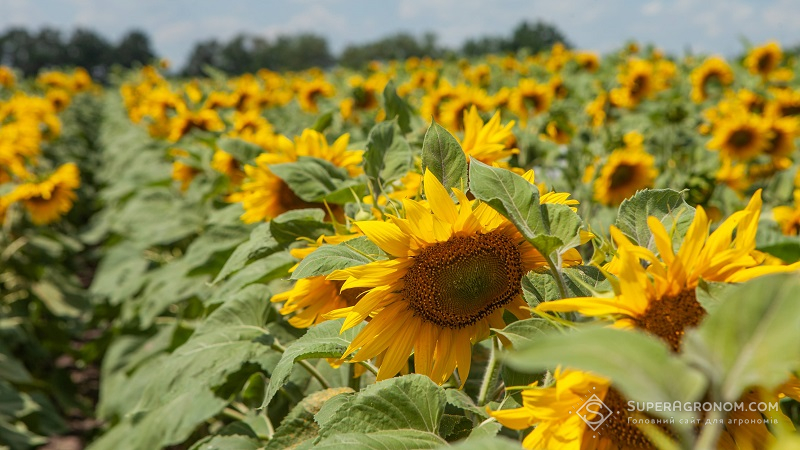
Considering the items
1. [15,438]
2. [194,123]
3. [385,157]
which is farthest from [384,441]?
[194,123]

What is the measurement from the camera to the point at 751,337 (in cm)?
50

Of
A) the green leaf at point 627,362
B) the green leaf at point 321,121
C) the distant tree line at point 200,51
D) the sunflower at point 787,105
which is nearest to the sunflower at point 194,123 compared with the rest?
the green leaf at point 321,121

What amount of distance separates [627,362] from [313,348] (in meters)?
0.72

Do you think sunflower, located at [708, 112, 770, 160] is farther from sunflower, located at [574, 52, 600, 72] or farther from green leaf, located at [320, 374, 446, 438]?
sunflower, located at [574, 52, 600, 72]

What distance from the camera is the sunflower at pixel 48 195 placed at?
500 centimetres

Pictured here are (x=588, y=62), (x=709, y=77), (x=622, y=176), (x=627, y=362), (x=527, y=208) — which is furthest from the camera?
(x=588, y=62)

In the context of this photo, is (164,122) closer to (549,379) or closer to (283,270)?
(283,270)

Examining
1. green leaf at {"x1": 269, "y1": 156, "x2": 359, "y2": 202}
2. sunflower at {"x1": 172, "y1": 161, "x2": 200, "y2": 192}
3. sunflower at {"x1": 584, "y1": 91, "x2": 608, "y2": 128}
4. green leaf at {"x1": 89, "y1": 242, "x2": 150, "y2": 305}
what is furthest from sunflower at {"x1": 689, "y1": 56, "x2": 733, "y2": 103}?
green leaf at {"x1": 269, "y1": 156, "x2": 359, "y2": 202}

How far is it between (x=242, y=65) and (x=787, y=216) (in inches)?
1847

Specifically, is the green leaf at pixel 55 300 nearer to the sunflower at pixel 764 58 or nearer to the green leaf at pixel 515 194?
the green leaf at pixel 515 194

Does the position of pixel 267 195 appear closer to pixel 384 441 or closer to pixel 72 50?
pixel 384 441

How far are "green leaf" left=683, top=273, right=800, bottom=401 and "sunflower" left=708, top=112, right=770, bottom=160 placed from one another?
3.75 m

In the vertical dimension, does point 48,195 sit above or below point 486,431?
below

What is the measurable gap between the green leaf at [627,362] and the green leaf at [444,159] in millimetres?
669
